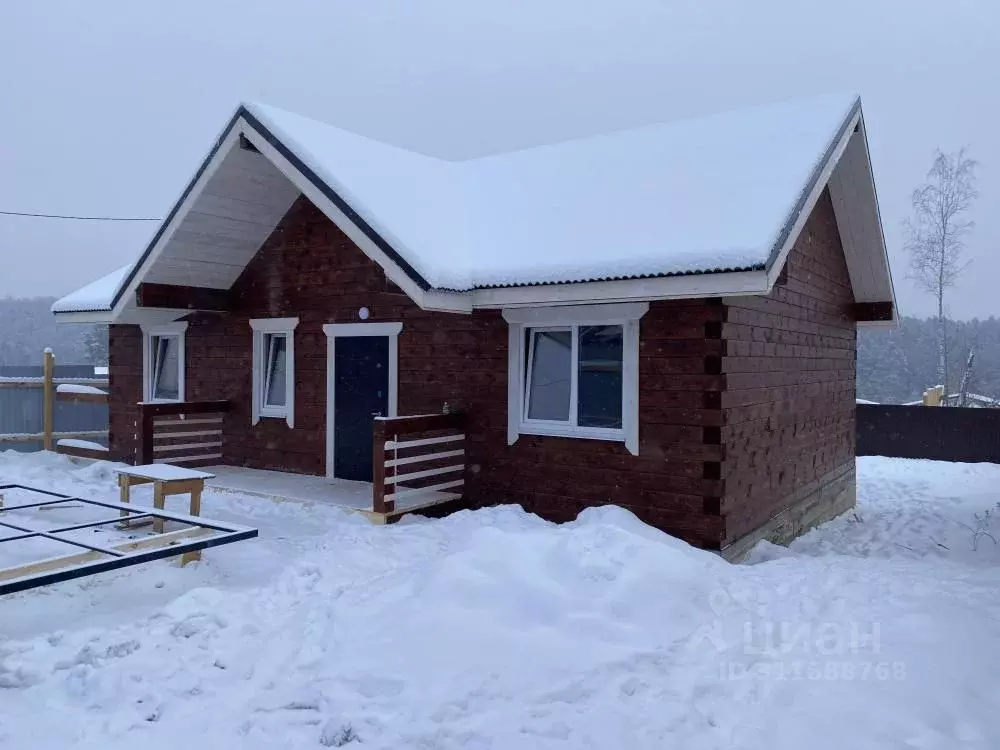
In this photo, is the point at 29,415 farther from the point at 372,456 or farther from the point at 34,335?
the point at 34,335

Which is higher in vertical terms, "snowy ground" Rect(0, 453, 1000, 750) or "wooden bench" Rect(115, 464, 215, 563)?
"wooden bench" Rect(115, 464, 215, 563)

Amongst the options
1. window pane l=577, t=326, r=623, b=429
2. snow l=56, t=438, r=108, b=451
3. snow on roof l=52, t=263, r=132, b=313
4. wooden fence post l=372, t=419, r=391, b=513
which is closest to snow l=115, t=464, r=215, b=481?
wooden fence post l=372, t=419, r=391, b=513

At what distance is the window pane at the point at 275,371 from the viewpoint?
1173 centimetres

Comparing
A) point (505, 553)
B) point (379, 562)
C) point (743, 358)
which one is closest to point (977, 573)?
point (743, 358)

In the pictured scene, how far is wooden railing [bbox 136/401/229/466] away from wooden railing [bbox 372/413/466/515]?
139 inches

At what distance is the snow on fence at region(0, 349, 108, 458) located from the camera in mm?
14414

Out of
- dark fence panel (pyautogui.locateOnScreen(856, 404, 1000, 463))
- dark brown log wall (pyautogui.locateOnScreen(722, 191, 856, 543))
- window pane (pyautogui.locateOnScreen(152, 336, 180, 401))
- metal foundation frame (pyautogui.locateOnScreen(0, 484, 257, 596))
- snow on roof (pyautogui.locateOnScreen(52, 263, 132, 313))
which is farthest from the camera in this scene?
dark fence panel (pyautogui.locateOnScreen(856, 404, 1000, 463))

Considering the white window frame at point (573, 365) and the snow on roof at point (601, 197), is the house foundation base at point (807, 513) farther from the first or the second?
the snow on roof at point (601, 197)

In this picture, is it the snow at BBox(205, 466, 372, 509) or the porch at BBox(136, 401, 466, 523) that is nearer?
the porch at BBox(136, 401, 466, 523)

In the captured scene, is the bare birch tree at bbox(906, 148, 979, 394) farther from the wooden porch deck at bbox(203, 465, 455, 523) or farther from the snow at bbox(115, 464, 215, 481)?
the snow at bbox(115, 464, 215, 481)

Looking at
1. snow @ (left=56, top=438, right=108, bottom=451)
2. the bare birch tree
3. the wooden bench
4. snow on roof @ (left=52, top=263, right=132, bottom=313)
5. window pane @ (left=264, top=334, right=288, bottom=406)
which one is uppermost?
the bare birch tree

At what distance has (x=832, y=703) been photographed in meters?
4.28

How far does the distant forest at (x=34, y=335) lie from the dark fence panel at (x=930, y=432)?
59.3 metres

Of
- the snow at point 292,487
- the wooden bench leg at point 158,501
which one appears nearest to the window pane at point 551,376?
the snow at point 292,487
